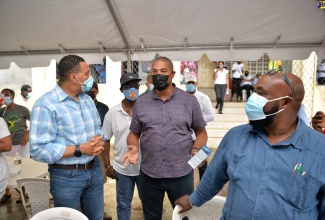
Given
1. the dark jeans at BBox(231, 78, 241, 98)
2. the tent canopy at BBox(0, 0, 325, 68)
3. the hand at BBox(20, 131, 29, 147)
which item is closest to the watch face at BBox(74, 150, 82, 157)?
the tent canopy at BBox(0, 0, 325, 68)

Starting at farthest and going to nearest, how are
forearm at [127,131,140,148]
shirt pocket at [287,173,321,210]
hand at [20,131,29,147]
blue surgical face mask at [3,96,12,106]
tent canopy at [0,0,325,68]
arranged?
blue surgical face mask at [3,96,12,106]
hand at [20,131,29,147]
tent canopy at [0,0,325,68]
forearm at [127,131,140,148]
shirt pocket at [287,173,321,210]

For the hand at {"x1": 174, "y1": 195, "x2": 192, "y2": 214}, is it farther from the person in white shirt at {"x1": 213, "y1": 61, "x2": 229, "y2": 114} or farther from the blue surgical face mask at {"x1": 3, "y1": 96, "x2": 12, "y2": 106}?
the person in white shirt at {"x1": 213, "y1": 61, "x2": 229, "y2": 114}

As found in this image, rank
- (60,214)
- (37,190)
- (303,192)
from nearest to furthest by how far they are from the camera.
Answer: (303,192) → (60,214) → (37,190)

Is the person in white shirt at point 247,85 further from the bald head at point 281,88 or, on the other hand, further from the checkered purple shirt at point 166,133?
the bald head at point 281,88

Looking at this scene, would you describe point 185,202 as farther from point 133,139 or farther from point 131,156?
point 133,139

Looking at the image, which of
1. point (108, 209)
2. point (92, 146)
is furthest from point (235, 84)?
point (92, 146)

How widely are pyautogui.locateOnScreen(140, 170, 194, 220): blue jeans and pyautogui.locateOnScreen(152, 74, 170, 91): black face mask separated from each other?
842 millimetres

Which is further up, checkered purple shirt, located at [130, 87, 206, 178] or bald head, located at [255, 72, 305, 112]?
bald head, located at [255, 72, 305, 112]

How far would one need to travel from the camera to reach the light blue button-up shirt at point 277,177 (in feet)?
4.56

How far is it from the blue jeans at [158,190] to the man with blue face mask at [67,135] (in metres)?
0.50

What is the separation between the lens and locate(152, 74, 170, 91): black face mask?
2.66m

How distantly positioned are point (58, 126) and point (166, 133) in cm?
92

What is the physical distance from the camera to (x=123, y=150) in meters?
3.27

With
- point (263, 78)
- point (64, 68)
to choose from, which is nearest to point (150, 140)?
point (64, 68)
